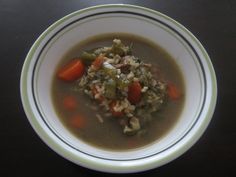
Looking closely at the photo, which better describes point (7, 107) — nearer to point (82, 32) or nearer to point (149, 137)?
point (82, 32)

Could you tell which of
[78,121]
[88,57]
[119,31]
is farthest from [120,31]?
[78,121]

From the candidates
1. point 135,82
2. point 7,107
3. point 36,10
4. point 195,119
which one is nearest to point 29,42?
point 36,10

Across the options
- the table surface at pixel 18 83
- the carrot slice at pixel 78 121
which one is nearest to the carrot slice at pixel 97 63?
the carrot slice at pixel 78 121

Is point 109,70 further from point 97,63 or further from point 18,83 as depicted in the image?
point 18,83

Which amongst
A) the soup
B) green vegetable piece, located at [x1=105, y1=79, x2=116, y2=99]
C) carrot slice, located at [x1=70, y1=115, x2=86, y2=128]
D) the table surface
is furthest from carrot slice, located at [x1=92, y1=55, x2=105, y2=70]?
the table surface

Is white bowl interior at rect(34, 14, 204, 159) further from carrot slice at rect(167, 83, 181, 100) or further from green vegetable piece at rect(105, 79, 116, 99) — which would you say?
green vegetable piece at rect(105, 79, 116, 99)

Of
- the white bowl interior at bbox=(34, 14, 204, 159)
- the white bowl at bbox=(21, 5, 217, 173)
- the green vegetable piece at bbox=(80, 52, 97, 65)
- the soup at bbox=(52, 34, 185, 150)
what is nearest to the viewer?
the white bowl at bbox=(21, 5, 217, 173)
